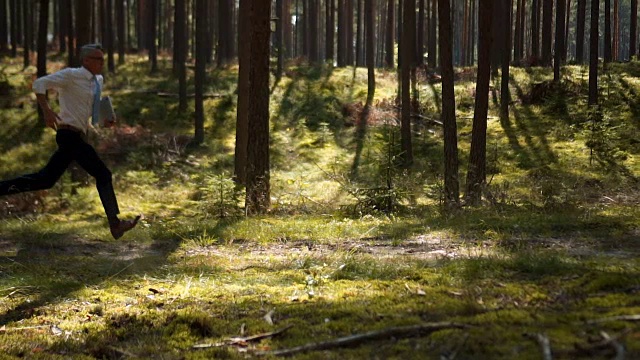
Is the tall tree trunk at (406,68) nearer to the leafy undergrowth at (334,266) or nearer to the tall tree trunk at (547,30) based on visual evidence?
the leafy undergrowth at (334,266)


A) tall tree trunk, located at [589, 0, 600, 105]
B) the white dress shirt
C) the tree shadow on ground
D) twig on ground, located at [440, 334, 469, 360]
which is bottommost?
the tree shadow on ground

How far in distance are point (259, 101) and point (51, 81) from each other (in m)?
5.86

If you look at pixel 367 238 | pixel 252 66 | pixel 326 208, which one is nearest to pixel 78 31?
pixel 252 66

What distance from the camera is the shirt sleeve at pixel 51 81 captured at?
6.08m

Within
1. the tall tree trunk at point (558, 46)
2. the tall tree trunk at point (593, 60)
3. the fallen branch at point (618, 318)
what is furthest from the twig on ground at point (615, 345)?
the tall tree trunk at point (558, 46)

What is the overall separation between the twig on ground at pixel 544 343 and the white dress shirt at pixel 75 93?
496 cm

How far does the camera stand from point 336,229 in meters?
8.91

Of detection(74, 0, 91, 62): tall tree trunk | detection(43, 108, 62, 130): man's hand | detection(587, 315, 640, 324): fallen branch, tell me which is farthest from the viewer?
detection(74, 0, 91, 62): tall tree trunk

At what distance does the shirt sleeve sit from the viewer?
608cm

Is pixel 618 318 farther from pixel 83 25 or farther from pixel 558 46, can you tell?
pixel 558 46

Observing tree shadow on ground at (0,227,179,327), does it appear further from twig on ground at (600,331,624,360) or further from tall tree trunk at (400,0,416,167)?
tall tree trunk at (400,0,416,167)

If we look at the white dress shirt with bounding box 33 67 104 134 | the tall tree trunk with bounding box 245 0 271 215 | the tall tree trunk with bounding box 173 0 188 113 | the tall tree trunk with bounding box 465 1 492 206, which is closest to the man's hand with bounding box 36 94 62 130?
the white dress shirt with bounding box 33 67 104 134

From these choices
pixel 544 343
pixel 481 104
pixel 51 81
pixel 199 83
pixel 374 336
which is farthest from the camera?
pixel 199 83

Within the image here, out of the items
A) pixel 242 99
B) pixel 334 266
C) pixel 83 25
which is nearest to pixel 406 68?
pixel 242 99
